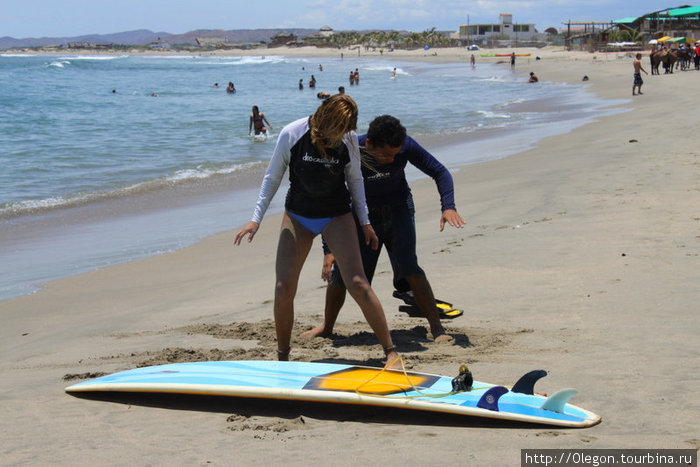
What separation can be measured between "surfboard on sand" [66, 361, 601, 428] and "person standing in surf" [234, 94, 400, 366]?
0.31 meters

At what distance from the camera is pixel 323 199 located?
4633 mm

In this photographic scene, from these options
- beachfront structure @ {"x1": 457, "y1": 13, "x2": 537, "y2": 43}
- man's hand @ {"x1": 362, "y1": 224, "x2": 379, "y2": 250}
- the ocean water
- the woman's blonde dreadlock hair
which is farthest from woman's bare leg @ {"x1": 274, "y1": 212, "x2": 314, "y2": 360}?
beachfront structure @ {"x1": 457, "y1": 13, "x2": 537, "y2": 43}

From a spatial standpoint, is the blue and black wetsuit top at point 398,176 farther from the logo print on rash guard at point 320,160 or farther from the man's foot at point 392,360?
the man's foot at point 392,360

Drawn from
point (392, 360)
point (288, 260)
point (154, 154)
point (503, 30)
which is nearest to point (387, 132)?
point (288, 260)

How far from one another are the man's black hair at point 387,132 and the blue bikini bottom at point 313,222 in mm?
662

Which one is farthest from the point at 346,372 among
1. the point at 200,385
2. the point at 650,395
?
the point at 650,395

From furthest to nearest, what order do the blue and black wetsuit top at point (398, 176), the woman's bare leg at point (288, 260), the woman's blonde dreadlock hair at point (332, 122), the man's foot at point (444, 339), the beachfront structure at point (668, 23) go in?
the beachfront structure at point (668, 23) → the man's foot at point (444, 339) → the blue and black wetsuit top at point (398, 176) → the woman's bare leg at point (288, 260) → the woman's blonde dreadlock hair at point (332, 122)

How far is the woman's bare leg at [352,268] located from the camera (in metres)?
4.66

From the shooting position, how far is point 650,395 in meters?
4.11

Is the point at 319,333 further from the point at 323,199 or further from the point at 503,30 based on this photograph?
the point at 503,30

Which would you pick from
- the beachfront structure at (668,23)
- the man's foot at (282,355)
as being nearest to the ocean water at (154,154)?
the man's foot at (282,355)

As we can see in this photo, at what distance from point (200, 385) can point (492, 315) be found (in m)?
2.54

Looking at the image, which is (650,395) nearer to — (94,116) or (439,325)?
(439,325)

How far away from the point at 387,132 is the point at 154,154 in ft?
51.7
